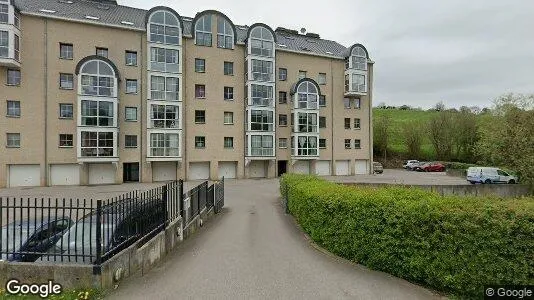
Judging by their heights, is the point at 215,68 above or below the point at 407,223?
above

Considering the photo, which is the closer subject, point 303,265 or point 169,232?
point 303,265

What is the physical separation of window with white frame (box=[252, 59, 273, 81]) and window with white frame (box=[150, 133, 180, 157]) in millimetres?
11073

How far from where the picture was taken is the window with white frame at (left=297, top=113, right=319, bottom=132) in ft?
124

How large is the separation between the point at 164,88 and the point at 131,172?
9.08 meters

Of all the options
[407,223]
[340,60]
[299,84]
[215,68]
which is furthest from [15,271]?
[340,60]

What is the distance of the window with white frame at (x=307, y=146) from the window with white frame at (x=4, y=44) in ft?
93.6

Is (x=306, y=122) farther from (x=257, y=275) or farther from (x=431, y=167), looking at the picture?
(x=257, y=275)

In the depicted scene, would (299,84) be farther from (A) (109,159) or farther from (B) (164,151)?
(A) (109,159)

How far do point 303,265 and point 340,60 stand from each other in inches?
1488

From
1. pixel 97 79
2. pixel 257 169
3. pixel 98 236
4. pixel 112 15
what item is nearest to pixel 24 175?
pixel 97 79

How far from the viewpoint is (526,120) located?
2720cm

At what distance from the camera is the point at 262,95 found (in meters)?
36.3
